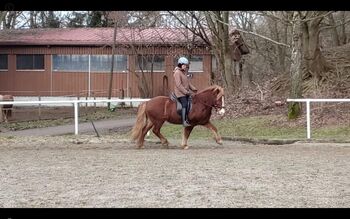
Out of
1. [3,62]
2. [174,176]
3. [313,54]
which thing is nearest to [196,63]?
[313,54]

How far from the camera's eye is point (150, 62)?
37.9 meters

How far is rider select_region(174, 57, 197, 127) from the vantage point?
13.1 m

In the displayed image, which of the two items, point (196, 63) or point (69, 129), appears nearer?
point (69, 129)

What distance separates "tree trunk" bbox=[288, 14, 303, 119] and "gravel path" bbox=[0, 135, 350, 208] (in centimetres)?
615

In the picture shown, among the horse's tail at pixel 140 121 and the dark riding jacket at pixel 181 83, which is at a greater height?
the dark riding jacket at pixel 181 83

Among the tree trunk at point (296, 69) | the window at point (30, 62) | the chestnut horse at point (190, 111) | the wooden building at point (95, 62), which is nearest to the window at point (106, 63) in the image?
the wooden building at point (95, 62)

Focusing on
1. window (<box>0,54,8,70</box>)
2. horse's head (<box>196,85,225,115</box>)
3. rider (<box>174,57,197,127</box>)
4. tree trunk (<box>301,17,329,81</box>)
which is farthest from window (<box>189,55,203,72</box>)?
rider (<box>174,57,197,127</box>)

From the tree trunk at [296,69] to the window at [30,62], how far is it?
74.1 feet

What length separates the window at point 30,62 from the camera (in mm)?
39125

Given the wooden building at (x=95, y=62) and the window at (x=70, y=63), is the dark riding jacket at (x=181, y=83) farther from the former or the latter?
the window at (x=70, y=63)

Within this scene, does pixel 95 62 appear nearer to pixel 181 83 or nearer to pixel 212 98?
pixel 212 98

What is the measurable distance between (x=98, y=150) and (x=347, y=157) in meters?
5.43

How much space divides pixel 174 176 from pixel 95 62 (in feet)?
100.0
